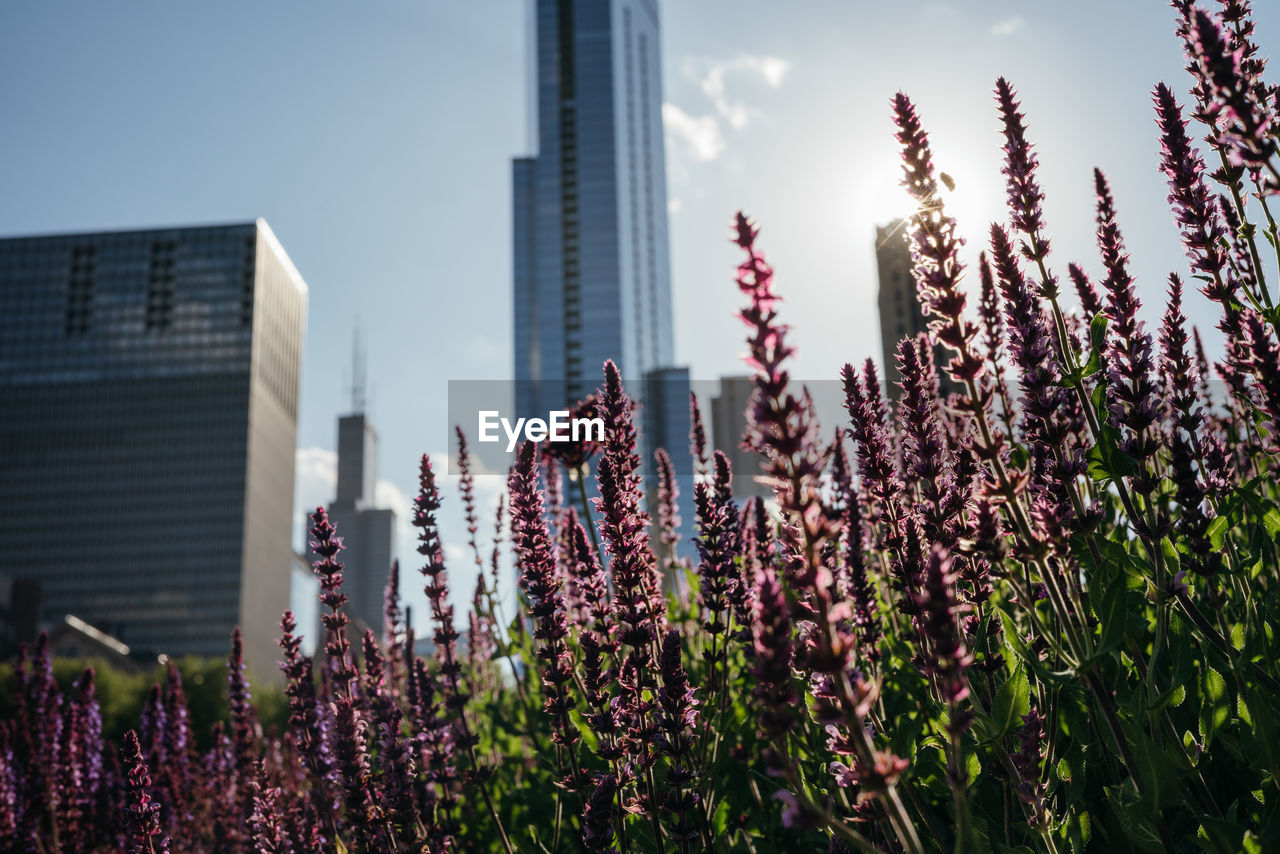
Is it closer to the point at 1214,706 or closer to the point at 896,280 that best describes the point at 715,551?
the point at 1214,706

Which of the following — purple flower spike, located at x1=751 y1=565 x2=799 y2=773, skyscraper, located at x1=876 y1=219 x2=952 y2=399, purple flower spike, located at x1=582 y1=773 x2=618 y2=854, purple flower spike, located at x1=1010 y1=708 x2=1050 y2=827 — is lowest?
purple flower spike, located at x1=582 y1=773 x2=618 y2=854

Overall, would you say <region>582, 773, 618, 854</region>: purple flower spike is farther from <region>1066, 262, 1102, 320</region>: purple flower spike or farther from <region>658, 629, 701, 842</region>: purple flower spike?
<region>1066, 262, 1102, 320</region>: purple flower spike

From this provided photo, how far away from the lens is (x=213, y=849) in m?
7.38

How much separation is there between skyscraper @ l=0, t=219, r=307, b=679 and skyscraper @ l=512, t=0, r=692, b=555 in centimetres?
5868

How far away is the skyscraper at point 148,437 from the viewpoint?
162 meters

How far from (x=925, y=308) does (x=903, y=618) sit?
3.31 m

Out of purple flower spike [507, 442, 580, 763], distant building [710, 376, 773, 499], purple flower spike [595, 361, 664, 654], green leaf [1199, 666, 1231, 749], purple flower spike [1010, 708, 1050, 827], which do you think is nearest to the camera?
purple flower spike [1010, 708, 1050, 827]

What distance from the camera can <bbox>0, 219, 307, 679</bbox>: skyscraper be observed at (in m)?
162

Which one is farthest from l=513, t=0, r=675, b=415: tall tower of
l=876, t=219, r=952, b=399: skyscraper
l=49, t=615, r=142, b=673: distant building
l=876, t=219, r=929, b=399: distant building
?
l=876, t=219, r=952, b=399: skyscraper

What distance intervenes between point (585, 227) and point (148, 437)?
97204 millimetres

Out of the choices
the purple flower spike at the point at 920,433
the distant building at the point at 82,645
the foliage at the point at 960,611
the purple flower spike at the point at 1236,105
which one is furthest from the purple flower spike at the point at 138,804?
the distant building at the point at 82,645

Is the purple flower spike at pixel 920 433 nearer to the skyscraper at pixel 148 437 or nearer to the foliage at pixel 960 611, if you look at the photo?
the foliage at pixel 960 611

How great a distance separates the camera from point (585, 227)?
176 m

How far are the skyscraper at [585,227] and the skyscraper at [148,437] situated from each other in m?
58.7
